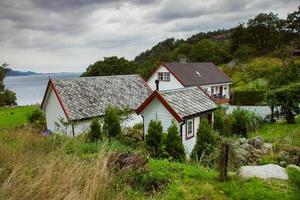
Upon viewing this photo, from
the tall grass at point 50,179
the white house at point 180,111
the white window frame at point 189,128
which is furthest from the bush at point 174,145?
the tall grass at point 50,179

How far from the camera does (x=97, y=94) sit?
23875 millimetres

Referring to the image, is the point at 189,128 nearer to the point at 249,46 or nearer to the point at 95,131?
the point at 95,131

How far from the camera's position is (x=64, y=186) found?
14.8 ft

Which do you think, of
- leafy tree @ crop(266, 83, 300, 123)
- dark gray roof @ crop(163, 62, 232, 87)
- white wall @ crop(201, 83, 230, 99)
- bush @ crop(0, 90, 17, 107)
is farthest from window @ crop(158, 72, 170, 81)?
bush @ crop(0, 90, 17, 107)

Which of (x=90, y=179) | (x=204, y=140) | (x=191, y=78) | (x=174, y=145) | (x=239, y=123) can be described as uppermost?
(x=191, y=78)

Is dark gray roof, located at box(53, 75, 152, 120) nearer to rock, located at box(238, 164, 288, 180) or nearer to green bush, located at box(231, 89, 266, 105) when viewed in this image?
rock, located at box(238, 164, 288, 180)

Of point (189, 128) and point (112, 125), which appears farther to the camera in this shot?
point (112, 125)

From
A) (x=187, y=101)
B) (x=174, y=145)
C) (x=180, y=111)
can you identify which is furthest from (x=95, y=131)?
(x=174, y=145)

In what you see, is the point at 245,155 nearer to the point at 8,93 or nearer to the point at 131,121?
the point at 131,121

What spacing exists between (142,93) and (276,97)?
10.2 metres

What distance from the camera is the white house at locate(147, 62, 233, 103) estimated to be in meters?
39.0

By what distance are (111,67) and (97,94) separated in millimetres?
43395

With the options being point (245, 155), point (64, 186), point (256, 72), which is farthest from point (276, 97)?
point (256, 72)

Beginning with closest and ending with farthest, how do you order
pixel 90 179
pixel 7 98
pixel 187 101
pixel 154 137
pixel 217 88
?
pixel 90 179 < pixel 154 137 < pixel 187 101 < pixel 217 88 < pixel 7 98
